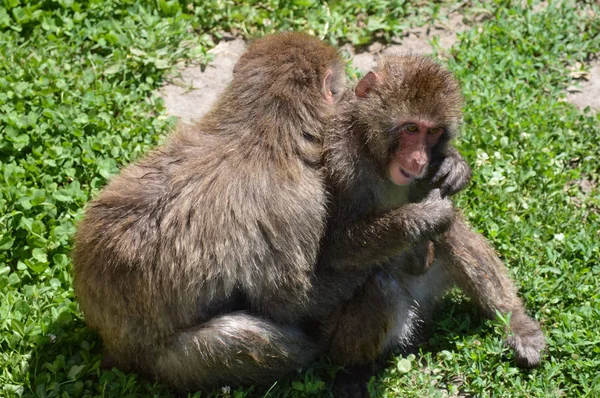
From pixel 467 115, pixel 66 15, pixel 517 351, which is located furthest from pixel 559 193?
pixel 66 15

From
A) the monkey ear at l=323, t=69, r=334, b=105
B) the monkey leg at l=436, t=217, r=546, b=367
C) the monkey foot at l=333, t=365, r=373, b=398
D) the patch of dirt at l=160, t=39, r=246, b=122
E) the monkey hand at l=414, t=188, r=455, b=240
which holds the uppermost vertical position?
the monkey ear at l=323, t=69, r=334, b=105

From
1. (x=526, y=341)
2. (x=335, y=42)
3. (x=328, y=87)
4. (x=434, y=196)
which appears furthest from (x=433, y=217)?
(x=335, y=42)

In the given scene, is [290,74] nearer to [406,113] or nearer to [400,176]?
[406,113]

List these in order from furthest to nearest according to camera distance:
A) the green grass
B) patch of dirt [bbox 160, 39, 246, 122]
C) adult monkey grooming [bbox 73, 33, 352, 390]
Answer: patch of dirt [bbox 160, 39, 246, 122] → the green grass → adult monkey grooming [bbox 73, 33, 352, 390]

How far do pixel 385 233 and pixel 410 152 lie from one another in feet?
1.74

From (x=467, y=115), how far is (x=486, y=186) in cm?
82

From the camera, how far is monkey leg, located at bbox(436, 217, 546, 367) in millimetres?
6207

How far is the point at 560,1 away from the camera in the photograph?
29.7ft

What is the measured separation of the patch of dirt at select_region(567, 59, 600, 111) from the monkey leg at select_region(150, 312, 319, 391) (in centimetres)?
378

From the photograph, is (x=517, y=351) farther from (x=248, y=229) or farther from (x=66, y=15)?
(x=66, y=15)

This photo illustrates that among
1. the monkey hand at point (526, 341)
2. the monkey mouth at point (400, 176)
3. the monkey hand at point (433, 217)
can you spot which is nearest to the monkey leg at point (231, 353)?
the monkey hand at point (433, 217)

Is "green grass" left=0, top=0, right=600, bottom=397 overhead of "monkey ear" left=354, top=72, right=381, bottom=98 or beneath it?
beneath

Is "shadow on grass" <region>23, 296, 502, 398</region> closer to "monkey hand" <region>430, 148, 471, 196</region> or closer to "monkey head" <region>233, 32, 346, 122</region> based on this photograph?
"monkey hand" <region>430, 148, 471, 196</region>

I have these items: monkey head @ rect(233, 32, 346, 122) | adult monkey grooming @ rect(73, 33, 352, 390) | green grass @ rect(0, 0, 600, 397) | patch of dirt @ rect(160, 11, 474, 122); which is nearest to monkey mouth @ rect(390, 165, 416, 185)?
adult monkey grooming @ rect(73, 33, 352, 390)
